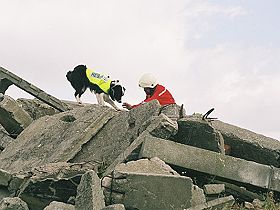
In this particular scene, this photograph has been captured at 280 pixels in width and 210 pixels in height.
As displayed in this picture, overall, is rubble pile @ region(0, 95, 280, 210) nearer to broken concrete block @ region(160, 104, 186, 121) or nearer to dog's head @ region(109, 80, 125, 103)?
broken concrete block @ region(160, 104, 186, 121)

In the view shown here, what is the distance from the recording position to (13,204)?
20.0 feet

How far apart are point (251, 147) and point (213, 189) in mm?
1243

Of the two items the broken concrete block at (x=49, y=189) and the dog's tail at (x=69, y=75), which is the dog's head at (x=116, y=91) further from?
the broken concrete block at (x=49, y=189)

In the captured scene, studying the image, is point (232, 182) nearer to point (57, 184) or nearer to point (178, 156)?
point (178, 156)

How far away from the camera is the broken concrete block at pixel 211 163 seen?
6754mm

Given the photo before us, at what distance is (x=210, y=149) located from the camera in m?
7.25

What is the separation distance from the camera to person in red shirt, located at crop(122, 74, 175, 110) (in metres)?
9.17

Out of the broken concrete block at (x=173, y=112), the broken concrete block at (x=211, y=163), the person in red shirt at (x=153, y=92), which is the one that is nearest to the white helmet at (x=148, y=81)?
the person in red shirt at (x=153, y=92)

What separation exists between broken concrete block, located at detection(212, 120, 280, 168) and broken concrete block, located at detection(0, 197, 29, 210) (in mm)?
2797

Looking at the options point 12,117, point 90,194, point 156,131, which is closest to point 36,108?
point 12,117

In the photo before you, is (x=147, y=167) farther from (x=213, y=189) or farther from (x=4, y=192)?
(x=4, y=192)

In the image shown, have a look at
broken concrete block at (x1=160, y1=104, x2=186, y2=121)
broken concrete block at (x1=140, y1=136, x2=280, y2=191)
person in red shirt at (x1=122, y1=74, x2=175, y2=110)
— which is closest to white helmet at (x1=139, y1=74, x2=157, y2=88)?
person in red shirt at (x1=122, y1=74, x2=175, y2=110)

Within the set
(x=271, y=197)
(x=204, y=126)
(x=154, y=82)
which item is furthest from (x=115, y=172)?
(x=154, y=82)

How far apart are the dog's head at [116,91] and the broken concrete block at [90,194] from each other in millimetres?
8494
